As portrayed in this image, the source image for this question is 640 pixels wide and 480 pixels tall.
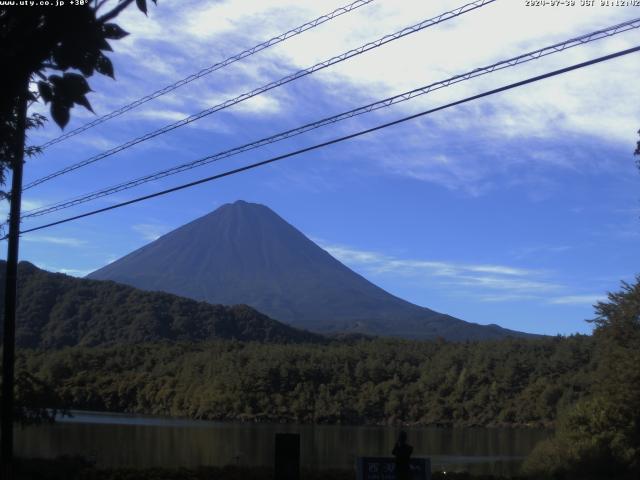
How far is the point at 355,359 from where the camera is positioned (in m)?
86.7

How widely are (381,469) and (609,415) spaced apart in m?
20.7

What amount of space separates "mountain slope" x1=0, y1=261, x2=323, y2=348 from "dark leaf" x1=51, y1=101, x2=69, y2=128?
311 feet

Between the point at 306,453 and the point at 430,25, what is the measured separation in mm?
30694

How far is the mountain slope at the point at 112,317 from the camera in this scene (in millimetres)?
100500

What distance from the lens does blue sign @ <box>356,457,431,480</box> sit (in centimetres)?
1252

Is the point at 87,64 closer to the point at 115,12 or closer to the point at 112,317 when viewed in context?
the point at 115,12

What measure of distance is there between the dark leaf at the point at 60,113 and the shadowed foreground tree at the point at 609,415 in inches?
1037

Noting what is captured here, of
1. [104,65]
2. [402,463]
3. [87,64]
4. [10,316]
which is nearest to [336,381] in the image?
[10,316]

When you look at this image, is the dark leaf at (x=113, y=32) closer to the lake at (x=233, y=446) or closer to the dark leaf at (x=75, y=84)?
the dark leaf at (x=75, y=84)

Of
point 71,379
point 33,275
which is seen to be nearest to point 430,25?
point 71,379

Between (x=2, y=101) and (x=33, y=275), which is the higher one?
(x=33, y=275)

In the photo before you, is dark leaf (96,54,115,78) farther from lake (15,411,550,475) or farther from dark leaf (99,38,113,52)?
lake (15,411,550,475)

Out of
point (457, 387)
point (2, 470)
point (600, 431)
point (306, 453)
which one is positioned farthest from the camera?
point (457, 387)

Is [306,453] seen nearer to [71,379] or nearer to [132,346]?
[71,379]
